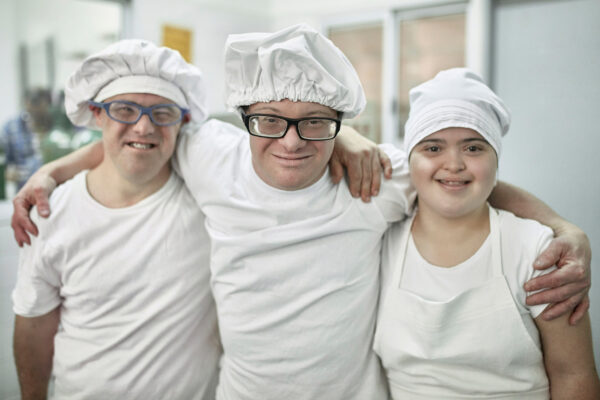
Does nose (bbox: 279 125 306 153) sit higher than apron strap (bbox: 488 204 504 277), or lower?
higher

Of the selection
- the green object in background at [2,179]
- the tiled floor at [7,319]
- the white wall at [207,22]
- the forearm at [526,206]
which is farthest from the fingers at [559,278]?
the white wall at [207,22]

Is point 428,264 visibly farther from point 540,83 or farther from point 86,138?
point 86,138

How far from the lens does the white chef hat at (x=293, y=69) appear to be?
1.14 m

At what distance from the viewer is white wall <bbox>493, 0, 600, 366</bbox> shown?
156 cm

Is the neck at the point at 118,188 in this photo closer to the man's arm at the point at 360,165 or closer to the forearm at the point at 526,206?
the man's arm at the point at 360,165

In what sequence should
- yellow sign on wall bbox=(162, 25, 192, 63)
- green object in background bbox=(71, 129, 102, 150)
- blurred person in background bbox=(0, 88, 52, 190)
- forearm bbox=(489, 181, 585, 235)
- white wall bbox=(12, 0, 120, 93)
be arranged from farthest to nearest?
yellow sign on wall bbox=(162, 25, 192, 63) < white wall bbox=(12, 0, 120, 93) < blurred person in background bbox=(0, 88, 52, 190) < green object in background bbox=(71, 129, 102, 150) < forearm bbox=(489, 181, 585, 235)

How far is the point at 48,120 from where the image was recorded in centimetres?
273

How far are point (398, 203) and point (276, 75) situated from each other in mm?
468

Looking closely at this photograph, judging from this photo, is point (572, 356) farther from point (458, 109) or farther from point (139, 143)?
point (139, 143)

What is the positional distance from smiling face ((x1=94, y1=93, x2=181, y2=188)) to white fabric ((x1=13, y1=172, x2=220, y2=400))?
0.34 feet

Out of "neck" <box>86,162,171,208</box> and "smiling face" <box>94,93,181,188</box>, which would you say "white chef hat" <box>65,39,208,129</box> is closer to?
"smiling face" <box>94,93,181,188</box>

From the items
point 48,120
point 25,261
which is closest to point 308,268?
point 25,261

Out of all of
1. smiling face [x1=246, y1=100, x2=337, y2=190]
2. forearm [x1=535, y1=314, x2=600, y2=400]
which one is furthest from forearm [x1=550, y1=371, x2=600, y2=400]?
smiling face [x1=246, y1=100, x2=337, y2=190]

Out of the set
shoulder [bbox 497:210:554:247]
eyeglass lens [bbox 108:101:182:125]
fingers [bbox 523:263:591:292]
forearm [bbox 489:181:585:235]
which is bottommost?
fingers [bbox 523:263:591:292]
